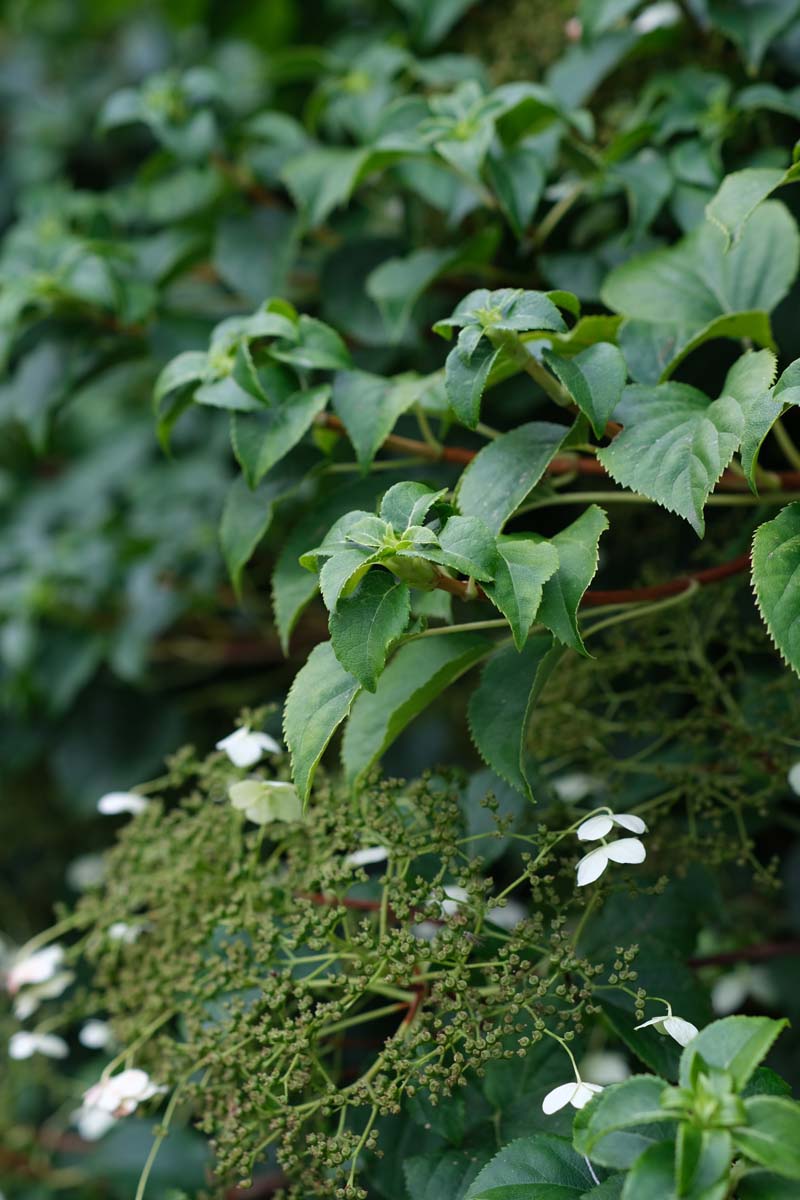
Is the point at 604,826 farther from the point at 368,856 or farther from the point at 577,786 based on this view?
the point at 577,786

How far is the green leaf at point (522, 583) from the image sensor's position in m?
0.64

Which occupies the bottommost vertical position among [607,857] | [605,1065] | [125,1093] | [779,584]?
[605,1065]

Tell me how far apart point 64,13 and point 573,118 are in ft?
4.49

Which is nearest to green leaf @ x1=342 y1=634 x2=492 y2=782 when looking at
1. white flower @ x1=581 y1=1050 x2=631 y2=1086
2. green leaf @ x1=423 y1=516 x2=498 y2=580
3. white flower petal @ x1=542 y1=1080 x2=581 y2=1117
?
green leaf @ x1=423 y1=516 x2=498 y2=580

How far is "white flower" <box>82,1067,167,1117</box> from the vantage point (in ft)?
2.72

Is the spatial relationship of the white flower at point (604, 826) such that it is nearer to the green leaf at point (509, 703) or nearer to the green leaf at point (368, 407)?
the green leaf at point (509, 703)

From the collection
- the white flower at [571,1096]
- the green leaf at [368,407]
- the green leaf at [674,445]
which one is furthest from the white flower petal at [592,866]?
the green leaf at [368,407]

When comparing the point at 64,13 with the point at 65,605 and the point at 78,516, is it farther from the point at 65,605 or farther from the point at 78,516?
the point at 65,605

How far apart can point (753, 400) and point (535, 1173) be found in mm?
494

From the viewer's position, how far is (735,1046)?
57 centimetres

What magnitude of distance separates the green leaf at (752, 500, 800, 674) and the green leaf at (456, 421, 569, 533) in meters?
0.16

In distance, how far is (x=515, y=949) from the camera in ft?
2.26

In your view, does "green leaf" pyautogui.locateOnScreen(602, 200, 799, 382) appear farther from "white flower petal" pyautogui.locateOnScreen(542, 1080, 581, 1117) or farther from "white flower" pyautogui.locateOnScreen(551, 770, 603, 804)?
"white flower petal" pyautogui.locateOnScreen(542, 1080, 581, 1117)

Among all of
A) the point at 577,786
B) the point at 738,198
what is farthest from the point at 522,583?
the point at 577,786
